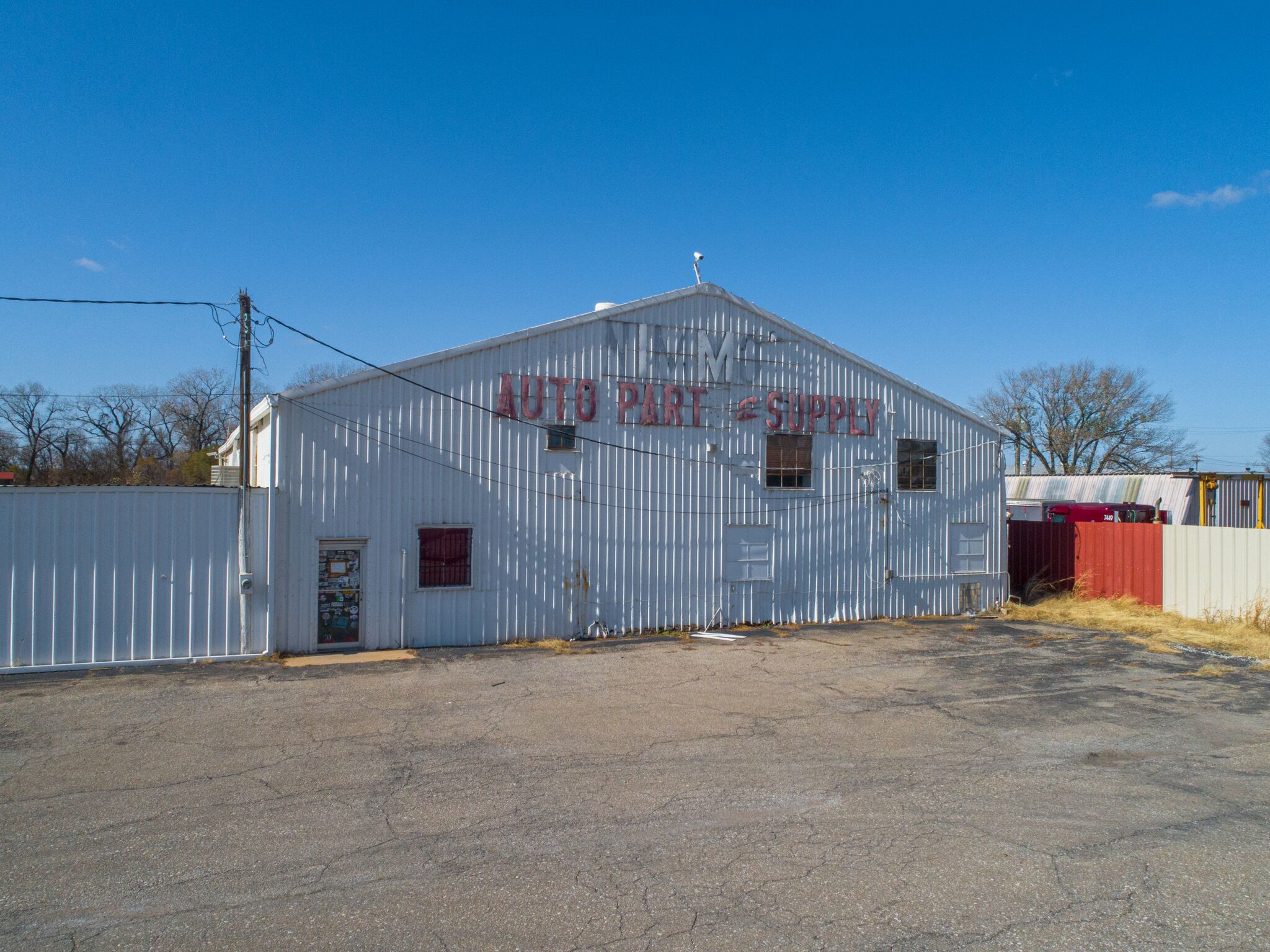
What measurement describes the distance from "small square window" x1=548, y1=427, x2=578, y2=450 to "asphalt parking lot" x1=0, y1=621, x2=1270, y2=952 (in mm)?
5303

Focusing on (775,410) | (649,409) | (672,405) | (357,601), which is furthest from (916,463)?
(357,601)

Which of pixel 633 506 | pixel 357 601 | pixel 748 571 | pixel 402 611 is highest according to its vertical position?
pixel 633 506

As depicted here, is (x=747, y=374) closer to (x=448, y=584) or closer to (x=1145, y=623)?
(x=448, y=584)

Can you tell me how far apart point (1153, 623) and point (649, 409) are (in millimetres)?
11702

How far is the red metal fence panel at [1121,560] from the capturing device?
19.3m

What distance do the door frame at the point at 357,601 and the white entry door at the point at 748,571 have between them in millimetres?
7282

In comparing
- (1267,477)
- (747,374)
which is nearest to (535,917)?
(747,374)

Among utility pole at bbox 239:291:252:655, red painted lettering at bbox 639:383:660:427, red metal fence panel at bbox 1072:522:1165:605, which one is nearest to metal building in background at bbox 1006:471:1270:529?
red metal fence panel at bbox 1072:522:1165:605

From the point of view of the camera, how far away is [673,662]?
541 inches

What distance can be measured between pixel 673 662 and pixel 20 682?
31.5 ft

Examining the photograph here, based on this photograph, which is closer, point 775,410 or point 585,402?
point 585,402

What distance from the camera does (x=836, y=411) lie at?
61.7ft

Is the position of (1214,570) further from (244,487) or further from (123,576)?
(123,576)

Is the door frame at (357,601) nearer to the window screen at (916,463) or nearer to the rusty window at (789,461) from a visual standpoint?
the rusty window at (789,461)
